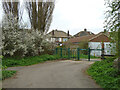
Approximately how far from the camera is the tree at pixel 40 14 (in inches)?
627

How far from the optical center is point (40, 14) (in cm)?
1602

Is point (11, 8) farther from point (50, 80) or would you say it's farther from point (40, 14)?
point (50, 80)

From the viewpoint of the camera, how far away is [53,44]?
54.0 ft

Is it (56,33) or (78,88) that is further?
(56,33)

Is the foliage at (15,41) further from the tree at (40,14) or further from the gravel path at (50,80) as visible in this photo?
the gravel path at (50,80)

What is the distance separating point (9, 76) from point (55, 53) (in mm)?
9728

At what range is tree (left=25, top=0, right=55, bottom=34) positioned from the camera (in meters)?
15.9

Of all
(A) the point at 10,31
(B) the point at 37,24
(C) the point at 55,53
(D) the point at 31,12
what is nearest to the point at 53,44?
(C) the point at 55,53

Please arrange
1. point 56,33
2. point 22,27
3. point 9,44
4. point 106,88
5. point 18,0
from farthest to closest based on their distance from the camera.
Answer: point 56,33 < point 18,0 < point 22,27 < point 9,44 < point 106,88

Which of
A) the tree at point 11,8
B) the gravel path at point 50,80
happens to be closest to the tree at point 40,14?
the tree at point 11,8

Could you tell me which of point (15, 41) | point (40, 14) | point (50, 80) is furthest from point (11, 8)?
point (50, 80)

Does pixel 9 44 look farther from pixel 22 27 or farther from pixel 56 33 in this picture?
pixel 56 33

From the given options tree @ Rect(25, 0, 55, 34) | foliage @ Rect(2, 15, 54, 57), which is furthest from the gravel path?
tree @ Rect(25, 0, 55, 34)

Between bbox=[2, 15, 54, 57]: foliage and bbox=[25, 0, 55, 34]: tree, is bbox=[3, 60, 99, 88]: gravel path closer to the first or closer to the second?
bbox=[2, 15, 54, 57]: foliage
